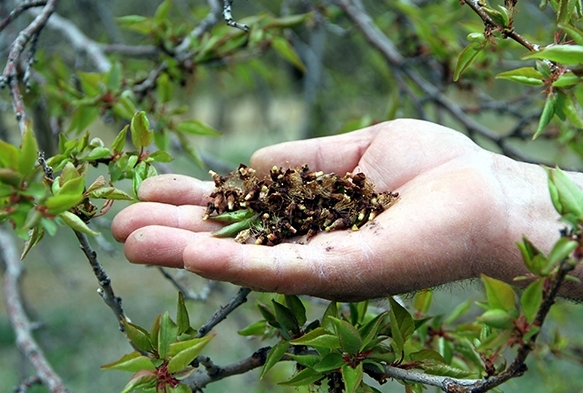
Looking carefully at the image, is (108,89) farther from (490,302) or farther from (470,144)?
(490,302)

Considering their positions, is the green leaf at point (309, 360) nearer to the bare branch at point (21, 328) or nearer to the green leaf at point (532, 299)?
the green leaf at point (532, 299)

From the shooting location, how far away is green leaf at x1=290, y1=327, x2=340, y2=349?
1.08 metres

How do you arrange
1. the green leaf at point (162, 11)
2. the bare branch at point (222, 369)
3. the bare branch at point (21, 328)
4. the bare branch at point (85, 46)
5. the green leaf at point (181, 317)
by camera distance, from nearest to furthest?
1. the green leaf at point (181, 317)
2. the bare branch at point (222, 369)
3. the bare branch at point (21, 328)
4. the green leaf at point (162, 11)
5. the bare branch at point (85, 46)

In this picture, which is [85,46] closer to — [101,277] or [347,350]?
[101,277]

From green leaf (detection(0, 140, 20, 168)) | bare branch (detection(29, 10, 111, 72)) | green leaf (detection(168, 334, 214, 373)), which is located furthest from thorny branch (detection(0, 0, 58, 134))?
bare branch (detection(29, 10, 111, 72))

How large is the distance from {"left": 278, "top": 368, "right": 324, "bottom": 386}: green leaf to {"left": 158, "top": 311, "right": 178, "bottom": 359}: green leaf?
24cm

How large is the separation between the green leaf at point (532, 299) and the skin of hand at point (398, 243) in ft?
1.44

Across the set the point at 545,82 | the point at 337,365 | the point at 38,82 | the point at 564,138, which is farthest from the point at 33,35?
the point at 564,138

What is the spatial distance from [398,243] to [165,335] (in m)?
0.54

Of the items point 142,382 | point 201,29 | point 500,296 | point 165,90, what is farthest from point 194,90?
point 500,296

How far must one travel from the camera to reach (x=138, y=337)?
3.71 feet

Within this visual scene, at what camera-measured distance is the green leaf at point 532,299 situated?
820 millimetres

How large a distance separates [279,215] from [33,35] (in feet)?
2.75

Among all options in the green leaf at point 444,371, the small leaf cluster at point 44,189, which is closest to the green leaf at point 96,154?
the small leaf cluster at point 44,189
